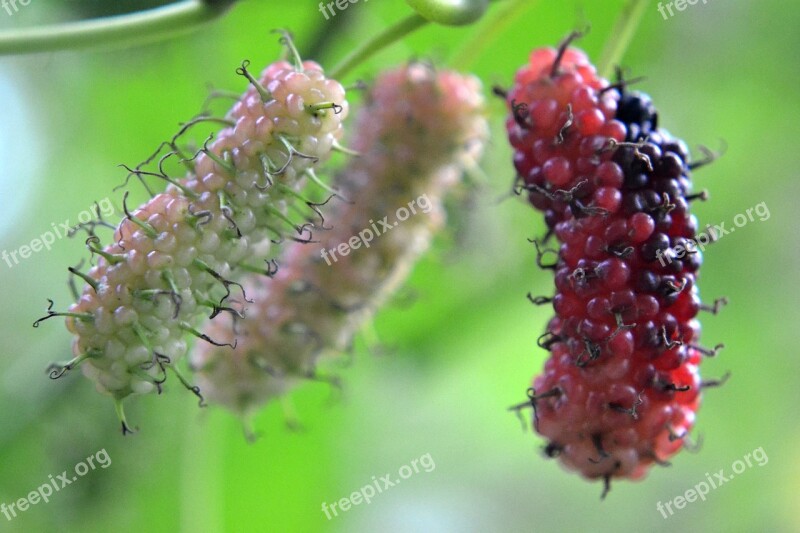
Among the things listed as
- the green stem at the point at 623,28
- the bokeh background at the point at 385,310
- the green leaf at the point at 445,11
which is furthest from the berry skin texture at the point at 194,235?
the bokeh background at the point at 385,310

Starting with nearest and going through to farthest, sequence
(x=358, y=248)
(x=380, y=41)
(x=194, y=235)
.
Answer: (x=194, y=235) < (x=380, y=41) < (x=358, y=248)

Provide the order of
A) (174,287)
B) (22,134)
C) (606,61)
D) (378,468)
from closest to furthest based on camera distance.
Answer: (174,287) → (606,61) → (22,134) → (378,468)

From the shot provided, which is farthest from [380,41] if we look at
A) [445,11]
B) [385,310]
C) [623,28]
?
[385,310]

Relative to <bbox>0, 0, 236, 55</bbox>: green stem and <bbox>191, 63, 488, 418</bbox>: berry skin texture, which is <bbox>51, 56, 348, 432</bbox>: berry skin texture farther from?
<bbox>191, 63, 488, 418</bbox>: berry skin texture

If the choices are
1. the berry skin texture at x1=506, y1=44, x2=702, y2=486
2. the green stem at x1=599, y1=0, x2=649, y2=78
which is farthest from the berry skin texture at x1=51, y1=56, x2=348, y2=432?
the green stem at x1=599, y1=0, x2=649, y2=78

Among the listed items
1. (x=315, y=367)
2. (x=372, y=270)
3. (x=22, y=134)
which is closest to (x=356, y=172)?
(x=372, y=270)

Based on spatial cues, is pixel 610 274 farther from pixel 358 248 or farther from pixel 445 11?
pixel 358 248

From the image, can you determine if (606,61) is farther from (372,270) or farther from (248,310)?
(248,310)
